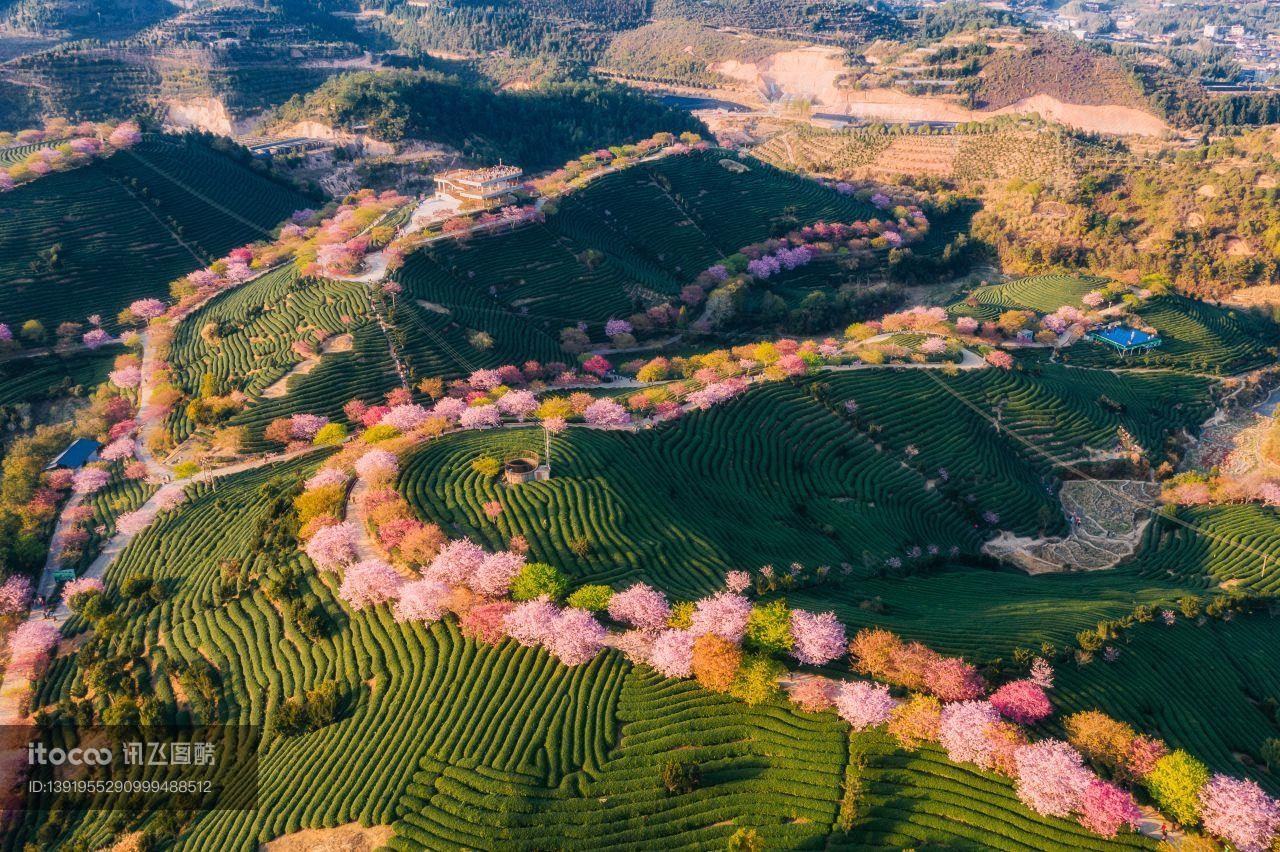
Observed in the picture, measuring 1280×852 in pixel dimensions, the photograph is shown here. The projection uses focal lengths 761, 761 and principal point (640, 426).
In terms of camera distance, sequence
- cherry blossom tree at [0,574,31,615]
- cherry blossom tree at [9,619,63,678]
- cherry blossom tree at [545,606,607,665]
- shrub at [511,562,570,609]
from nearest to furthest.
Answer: cherry blossom tree at [545,606,607,665]
shrub at [511,562,570,609]
cherry blossom tree at [9,619,63,678]
cherry blossom tree at [0,574,31,615]

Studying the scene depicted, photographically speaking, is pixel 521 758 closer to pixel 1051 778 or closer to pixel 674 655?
pixel 674 655

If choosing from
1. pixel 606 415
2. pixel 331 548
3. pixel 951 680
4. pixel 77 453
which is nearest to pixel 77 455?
pixel 77 453

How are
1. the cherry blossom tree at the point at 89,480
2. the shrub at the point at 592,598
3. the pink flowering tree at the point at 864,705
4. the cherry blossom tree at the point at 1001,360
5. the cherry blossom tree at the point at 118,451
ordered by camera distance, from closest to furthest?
the pink flowering tree at the point at 864,705
the shrub at the point at 592,598
the cherry blossom tree at the point at 89,480
the cherry blossom tree at the point at 118,451
the cherry blossom tree at the point at 1001,360

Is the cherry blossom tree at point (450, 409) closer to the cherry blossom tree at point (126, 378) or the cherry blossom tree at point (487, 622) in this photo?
the cherry blossom tree at point (487, 622)

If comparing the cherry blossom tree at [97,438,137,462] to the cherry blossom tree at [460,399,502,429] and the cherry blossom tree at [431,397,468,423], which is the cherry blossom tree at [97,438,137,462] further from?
the cherry blossom tree at [460,399,502,429]

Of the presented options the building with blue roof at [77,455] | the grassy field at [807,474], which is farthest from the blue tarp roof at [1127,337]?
the building with blue roof at [77,455]

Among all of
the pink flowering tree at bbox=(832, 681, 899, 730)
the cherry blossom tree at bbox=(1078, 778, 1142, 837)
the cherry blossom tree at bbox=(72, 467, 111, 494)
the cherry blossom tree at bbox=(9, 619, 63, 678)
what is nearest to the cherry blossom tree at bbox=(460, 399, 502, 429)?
the cherry blossom tree at bbox=(72, 467, 111, 494)
